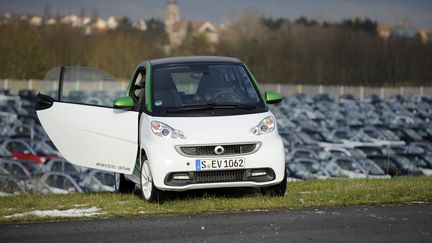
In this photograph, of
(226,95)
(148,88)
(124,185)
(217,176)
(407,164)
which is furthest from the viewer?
(407,164)

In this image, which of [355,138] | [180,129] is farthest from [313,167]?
[180,129]

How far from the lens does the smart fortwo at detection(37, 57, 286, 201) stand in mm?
10078

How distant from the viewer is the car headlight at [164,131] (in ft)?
33.1

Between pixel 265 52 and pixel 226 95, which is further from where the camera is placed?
pixel 265 52

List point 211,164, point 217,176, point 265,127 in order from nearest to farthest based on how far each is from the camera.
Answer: point 211,164 < point 217,176 < point 265,127

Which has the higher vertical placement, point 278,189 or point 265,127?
point 265,127

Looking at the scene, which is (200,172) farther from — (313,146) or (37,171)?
(313,146)

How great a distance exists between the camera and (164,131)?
10188 millimetres

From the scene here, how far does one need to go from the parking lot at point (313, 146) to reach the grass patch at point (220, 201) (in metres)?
4.74

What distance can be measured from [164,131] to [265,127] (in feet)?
3.56

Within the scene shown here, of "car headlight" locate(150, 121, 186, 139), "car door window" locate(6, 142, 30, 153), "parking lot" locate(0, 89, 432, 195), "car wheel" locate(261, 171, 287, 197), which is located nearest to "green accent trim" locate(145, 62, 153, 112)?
"car headlight" locate(150, 121, 186, 139)

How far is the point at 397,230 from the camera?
26.0 ft

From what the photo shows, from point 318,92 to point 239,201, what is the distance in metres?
84.8

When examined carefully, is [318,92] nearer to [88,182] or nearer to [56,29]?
[56,29]
